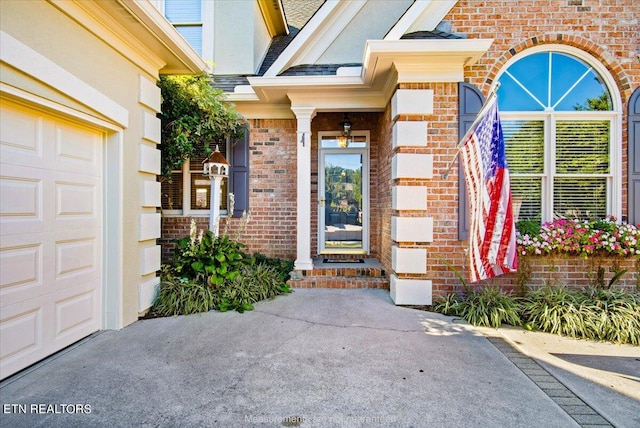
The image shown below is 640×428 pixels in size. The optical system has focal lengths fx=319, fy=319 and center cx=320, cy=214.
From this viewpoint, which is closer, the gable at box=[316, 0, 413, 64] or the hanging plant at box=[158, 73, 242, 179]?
the hanging plant at box=[158, 73, 242, 179]

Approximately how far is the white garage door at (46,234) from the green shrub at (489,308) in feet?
14.7

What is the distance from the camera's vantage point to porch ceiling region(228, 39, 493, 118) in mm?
4180

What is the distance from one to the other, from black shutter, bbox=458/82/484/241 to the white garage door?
15.1 feet

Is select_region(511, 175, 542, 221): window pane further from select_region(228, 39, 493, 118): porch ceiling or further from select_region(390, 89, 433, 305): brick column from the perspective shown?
select_region(228, 39, 493, 118): porch ceiling

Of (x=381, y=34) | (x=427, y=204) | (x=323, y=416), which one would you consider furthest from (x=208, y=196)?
(x=323, y=416)

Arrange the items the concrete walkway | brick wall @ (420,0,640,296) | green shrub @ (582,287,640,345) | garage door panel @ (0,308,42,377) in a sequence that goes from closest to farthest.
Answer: the concrete walkway < garage door panel @ (0,308,42,377) < green shrub @ (582,287,640,345) < brick wall @ (420,0,640,296)

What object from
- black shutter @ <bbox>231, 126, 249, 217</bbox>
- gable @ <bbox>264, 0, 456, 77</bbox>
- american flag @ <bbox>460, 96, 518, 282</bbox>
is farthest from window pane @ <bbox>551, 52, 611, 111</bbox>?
black shutter @ <bbox>231, 126, 249, 217</bbox>

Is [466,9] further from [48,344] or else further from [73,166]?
[48,344]

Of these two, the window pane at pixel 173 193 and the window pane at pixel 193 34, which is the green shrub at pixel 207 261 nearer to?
the window pane at pixel 173 193

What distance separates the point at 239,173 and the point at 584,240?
559cm

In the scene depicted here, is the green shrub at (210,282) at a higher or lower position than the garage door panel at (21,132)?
lower

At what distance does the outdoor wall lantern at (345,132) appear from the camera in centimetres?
621

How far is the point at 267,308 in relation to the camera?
175 inches

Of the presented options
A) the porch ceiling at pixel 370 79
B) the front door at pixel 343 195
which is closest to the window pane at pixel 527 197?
the porch ceiling at pixel 370 79
